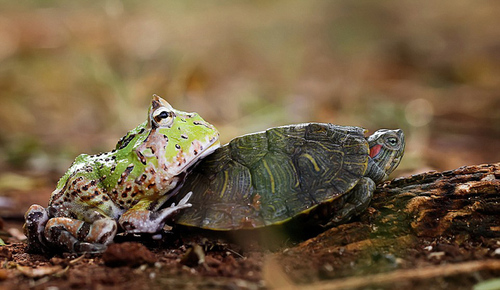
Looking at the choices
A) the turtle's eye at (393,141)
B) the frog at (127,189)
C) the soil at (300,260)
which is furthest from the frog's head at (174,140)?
the turtle's eye at (393,141)

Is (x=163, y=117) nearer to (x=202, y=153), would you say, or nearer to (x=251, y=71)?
(x=202, y=153)

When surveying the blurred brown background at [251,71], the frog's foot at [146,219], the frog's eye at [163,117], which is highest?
the blurred brown background at [251,71]

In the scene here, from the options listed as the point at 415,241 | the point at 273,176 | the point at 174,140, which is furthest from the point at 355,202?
the point at 174,140

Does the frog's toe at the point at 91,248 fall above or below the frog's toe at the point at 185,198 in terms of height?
below

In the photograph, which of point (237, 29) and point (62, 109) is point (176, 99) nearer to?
point (62, 109)

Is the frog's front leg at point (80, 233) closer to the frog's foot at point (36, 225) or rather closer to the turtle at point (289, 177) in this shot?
the frog's foot at point (36, 225)

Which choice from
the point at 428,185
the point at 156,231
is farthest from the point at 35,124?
the point at 428,185

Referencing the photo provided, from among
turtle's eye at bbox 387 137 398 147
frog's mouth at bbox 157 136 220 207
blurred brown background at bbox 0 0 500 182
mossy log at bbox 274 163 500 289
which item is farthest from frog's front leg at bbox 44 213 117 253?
blurred brown background at bbox 0 0 500 182

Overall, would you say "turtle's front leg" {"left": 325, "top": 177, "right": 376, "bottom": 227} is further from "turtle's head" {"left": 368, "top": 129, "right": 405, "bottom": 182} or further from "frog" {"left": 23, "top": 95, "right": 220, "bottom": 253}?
"frog" {"left": 23, "top": 95, "right": 220, "bottom": 253}
